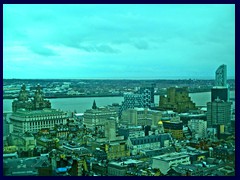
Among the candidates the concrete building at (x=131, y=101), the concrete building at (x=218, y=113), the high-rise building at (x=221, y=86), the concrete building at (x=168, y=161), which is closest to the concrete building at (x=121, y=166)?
the concrete building at (x=168, y=161)

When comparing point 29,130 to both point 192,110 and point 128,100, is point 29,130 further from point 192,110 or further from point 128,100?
point 192,110

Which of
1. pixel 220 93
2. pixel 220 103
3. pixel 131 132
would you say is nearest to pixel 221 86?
pixel 220 93

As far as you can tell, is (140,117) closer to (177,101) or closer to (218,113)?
(177,101)

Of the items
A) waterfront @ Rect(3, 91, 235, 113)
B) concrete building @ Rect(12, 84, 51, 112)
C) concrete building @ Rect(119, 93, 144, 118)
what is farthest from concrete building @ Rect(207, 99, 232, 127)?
concrete building @ Rect(12, 84, 51, 112)

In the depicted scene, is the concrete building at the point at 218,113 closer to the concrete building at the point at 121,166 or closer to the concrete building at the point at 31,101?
the concrete building at the point at 121,166
